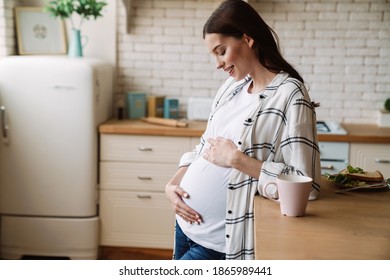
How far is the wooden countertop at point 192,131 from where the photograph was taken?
3545 millimetres

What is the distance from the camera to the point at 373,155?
3.56 metres

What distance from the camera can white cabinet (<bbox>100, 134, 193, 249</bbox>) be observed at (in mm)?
3682

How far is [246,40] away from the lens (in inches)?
73.8

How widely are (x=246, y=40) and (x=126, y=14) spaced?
7.20ft

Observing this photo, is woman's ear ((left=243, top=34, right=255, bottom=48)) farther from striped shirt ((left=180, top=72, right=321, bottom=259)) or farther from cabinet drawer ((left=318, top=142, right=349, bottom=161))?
cabinet drawer ((left=318, top=142, right=349, bottom=161))

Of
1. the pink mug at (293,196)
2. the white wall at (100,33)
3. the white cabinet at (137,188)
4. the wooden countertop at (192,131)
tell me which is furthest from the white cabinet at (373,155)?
the pink mug at (293,196)

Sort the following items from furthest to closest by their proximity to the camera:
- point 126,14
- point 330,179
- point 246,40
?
1. point 126,14
2. point 330,179
3. point 246,40

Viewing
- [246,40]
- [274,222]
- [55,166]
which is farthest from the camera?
[55,166]

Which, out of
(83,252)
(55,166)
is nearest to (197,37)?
(55,166)

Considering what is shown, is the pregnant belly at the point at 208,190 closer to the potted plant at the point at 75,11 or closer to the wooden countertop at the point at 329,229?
the wooden countertop at the point at 329,229

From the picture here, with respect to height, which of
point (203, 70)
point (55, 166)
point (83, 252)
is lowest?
point (83, 252)

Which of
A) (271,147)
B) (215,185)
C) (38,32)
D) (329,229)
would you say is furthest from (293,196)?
(38,32)

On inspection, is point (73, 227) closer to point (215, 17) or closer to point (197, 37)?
point (197, 37)

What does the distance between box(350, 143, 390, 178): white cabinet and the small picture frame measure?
1.95 m
